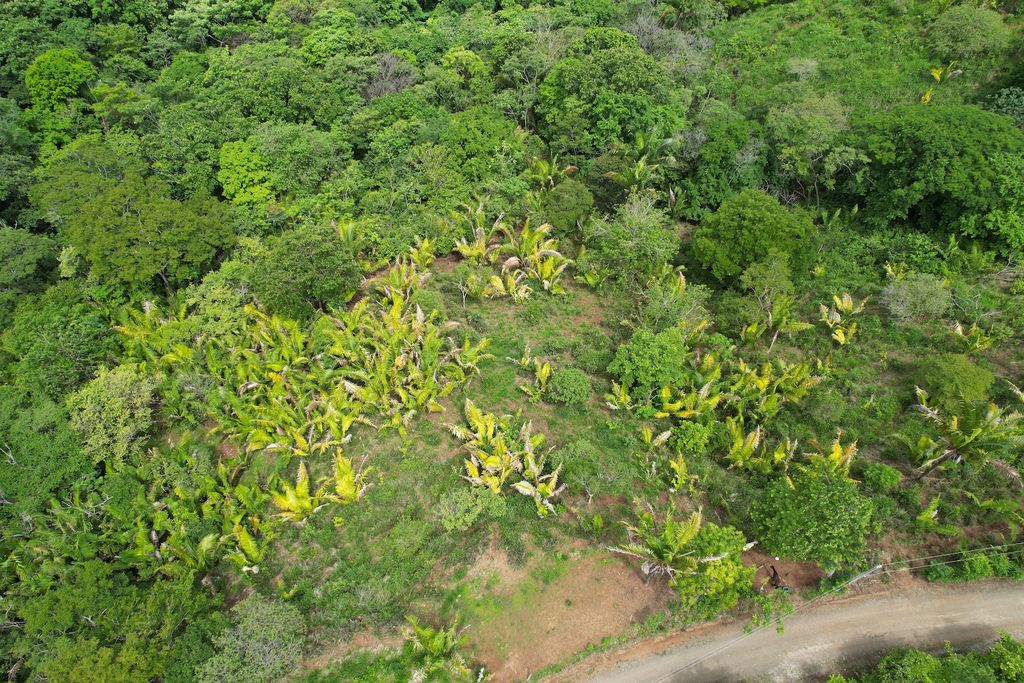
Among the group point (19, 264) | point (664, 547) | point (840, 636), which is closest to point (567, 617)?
point (664, 547)

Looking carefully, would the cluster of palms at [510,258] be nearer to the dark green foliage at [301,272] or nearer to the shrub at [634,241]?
the shrub at [634,241]

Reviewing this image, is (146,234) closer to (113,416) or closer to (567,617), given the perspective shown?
(113,416)

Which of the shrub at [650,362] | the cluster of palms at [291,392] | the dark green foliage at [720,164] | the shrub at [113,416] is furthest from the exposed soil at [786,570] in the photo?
the shrub at [113,416]

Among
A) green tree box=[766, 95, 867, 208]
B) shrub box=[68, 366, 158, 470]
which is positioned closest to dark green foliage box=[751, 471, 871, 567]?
green tree box=[766, 95, 867, 208]

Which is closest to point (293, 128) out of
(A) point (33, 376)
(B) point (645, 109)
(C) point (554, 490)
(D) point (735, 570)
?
(A) point (33, 376)

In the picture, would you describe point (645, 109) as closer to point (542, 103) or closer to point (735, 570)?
point (542, 103)

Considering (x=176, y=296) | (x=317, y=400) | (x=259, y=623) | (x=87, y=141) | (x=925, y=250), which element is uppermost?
(x=87, y=141)

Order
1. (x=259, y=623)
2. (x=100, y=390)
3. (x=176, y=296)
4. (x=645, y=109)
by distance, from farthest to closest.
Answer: (x=645, y=109) → (x=176, y=296) → (x=100, y=390) → (x=259, y=623)

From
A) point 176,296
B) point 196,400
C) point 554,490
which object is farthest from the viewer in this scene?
point 176,296
